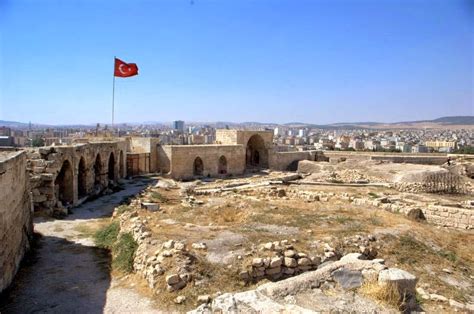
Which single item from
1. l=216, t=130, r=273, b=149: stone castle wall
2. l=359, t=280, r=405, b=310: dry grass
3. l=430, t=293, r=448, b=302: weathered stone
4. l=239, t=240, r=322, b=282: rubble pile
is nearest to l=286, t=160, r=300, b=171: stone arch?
l=216, t=130, r=273, b=149: stone castle wall

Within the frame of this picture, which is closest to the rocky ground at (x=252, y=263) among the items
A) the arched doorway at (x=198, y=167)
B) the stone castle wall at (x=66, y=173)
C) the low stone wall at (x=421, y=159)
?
the stone castle wall at (x=66, y=173)

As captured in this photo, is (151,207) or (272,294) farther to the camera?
(151,207)

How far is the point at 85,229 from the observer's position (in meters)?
12.8

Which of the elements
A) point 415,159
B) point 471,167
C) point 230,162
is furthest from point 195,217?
point 415,159

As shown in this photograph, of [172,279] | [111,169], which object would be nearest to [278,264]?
[172,279]

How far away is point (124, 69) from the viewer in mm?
27953

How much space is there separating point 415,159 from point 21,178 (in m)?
32.8

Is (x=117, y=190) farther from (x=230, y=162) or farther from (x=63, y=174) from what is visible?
(x=230, y=162)

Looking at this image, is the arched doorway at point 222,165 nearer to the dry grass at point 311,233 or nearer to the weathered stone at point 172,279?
the dry grass at point 311,233

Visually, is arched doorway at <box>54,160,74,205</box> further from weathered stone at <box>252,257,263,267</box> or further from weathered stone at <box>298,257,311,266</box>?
weathered stone at <box>298,257,311,266</box>

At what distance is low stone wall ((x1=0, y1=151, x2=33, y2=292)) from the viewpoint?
7512 mm

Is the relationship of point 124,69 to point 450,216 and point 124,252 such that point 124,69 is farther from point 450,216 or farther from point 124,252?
point 450,216

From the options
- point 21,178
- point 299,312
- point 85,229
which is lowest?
point 85,229

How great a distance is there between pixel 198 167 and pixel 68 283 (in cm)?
A: 2083
